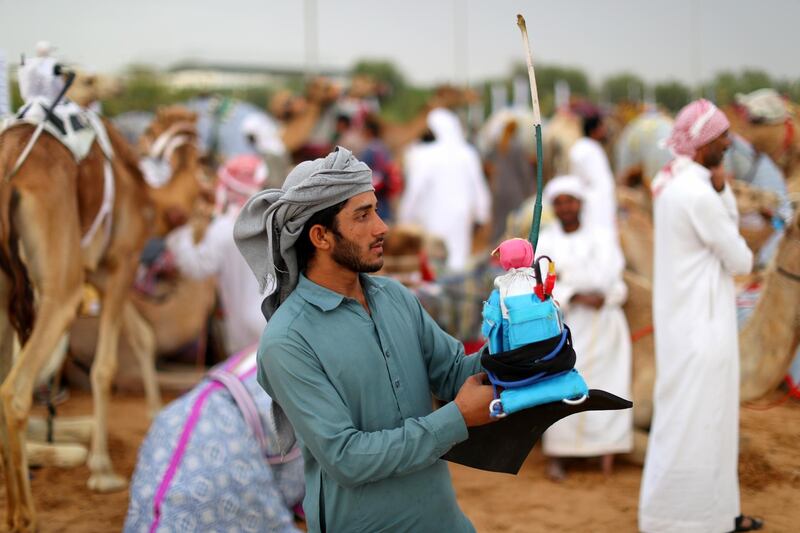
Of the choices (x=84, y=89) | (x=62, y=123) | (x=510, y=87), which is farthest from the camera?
(x=510, y=87)

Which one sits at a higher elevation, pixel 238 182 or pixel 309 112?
pixel 309 112

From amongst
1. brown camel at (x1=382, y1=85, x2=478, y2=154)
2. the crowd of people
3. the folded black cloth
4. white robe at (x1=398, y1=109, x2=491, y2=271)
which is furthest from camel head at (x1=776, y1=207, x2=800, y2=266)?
brown camel at (x1=382, y1=85, x2=478, y2=154)

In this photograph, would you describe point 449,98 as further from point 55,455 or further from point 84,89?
point 55,455

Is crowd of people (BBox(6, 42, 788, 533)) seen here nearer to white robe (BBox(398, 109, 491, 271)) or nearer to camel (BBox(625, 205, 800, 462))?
camel (BBox(625, 205, 800, 462))

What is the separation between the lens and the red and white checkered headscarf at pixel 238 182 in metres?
7.23

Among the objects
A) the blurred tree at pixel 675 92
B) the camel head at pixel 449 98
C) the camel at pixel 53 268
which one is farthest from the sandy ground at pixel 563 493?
the camel head at pixel 449 98

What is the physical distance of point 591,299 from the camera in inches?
230

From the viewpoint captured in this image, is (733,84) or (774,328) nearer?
(774,328)

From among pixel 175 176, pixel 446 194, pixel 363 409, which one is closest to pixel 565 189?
pixel 175 176

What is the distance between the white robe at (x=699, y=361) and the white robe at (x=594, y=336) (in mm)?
1277

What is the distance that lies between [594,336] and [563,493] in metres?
1.03

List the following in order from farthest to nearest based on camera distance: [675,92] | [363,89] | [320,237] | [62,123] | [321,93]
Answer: [363,89] → [321,93] → [675,92] → [62,123] → [320,237]

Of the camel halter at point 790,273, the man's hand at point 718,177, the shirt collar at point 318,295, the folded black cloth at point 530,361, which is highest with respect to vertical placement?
the man's hand at point 718,177

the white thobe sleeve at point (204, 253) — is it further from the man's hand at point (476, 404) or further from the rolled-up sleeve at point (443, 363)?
the man's hand at point (476, 404)
